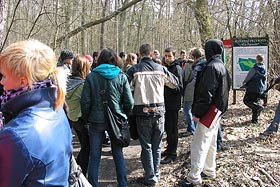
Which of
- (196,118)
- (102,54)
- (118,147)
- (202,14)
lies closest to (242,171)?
(196,118)

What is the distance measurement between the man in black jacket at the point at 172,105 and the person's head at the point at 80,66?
151cm

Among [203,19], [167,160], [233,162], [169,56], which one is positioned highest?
[203,19]

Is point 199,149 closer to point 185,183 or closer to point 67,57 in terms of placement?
point 185,183

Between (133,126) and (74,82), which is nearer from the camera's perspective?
(74,82)

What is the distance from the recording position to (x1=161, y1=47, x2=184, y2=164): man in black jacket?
219 inches

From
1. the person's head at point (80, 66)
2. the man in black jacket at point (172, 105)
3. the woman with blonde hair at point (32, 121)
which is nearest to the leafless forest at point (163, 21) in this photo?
the person's head at point (80, 66)

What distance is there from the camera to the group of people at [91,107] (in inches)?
61.0

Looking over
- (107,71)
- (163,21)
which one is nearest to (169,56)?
(107,71)

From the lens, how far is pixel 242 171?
471 centimetres

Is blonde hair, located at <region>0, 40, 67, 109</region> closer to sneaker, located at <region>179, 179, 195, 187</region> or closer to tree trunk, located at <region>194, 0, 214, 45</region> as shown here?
sneaker, located at <region>179, 179, 195, 187</region>

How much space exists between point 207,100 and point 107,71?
1342 mm

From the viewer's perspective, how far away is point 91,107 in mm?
4293

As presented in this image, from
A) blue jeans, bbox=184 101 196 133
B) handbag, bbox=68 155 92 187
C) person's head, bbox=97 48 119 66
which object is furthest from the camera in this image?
blue jeans, bbox=184 101 196 133

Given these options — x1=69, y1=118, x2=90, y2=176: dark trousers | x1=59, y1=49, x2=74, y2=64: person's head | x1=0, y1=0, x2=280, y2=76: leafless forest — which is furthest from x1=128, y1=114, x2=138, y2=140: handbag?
x1=0, y1=0, x2=280, y2=76: leafless forest
